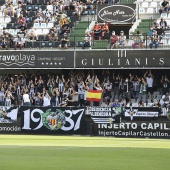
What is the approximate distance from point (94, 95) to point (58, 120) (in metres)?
5.89

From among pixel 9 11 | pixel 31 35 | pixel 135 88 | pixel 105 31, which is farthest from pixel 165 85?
pixel 9 11

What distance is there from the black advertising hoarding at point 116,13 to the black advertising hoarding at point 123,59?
4462mm

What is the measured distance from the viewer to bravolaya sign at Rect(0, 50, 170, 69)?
4269 cm

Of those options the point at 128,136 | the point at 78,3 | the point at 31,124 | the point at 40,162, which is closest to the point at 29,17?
the point at 78,3

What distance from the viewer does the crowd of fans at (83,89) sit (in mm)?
41750

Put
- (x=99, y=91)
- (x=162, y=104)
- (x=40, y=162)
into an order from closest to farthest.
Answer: (x=40, y=162), (x=162, y=104), (x=99, y=91)

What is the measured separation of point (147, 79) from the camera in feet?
139

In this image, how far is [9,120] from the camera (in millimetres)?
37562

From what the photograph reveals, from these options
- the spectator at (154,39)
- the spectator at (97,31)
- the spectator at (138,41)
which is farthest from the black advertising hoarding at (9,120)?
the spectator at (154,39)

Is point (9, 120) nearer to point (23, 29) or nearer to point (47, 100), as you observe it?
point (47, 100)

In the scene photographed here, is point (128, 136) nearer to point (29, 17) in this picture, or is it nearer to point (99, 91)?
point (99, 91)

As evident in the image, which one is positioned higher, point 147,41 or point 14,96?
point 147,41

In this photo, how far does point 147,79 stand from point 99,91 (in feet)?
11.9

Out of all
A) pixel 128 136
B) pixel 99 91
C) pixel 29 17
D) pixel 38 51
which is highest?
pixel 29 17
